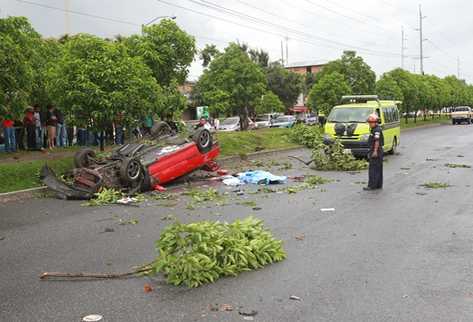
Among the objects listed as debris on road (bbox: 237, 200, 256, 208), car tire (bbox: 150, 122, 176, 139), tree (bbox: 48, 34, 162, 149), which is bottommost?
debris on road (bbox: 237, 200, 256, 208)

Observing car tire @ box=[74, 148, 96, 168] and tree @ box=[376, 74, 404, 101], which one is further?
tree @ box=[376, 74, 404, 101]

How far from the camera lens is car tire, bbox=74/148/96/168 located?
13227 mm

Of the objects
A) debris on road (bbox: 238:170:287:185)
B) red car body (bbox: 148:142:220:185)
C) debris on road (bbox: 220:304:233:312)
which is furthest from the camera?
debris on road (bbox: 238:170:287:185)

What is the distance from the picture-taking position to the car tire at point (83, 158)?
13227 mm

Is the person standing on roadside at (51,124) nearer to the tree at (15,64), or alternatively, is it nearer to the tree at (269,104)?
the tree at (15,64)

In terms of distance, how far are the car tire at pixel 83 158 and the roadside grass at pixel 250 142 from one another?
7222 millimetres

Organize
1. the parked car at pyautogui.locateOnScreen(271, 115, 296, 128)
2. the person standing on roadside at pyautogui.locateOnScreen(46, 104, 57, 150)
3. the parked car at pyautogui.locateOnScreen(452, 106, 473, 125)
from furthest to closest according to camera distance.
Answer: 1. the parked car at pyautogui.locateOnScreen(452, 106, 473, 125)
2. the parked car at pyautogui.locateOnScreen(271, 115, 296, 128)
3. the person standing on roadside at pyautogui.locateOnScreen(46, 104, 57, 150)

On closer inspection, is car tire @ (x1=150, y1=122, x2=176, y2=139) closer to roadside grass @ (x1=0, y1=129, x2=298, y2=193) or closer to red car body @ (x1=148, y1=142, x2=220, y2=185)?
red car body @ (x1=148, y1=142, x2=220, y2=185)

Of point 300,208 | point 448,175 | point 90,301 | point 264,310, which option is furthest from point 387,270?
point 448,175

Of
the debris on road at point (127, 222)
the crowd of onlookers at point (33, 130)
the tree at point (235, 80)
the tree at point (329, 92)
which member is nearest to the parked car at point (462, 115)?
the tree at point (329, 92)

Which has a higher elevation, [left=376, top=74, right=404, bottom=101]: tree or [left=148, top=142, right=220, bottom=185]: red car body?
[left=376, top=74, right=404, bottom=101]: tree

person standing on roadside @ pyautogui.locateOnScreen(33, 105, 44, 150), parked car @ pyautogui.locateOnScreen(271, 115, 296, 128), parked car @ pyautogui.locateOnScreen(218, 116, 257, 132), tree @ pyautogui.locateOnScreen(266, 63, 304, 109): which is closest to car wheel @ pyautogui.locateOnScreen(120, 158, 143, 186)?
person standing on roadside @ pyautogui.locateOnScreen(33, 105, 44, 150)

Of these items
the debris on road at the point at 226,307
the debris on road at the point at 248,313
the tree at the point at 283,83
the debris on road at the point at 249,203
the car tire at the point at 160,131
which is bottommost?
the debris on road at the point at 248,313

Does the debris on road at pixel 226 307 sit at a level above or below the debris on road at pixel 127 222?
below
